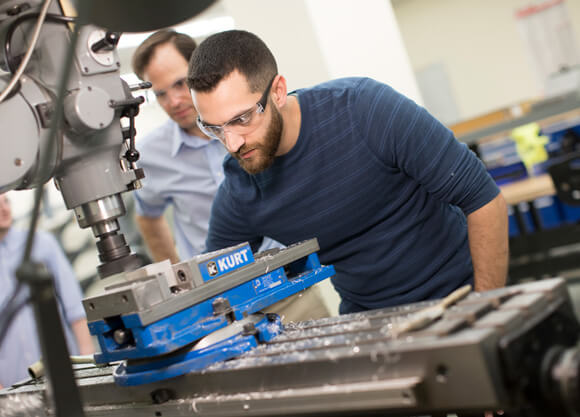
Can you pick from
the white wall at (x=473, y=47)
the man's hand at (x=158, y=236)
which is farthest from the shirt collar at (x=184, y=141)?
the white wall at (x=473, y=47)

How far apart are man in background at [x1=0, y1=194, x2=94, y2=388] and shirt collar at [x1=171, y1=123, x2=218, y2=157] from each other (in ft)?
2.19

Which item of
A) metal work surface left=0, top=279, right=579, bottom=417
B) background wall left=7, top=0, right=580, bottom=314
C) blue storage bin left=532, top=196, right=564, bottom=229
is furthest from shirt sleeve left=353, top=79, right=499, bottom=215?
blue storage bin left=532, top=196, right=564, bottom=229

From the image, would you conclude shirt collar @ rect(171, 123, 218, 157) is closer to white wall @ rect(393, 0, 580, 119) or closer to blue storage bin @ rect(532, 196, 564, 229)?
blue storage bin @ rect(532, 196, 564, 229)

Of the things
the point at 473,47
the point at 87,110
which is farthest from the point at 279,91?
the point at 473,47

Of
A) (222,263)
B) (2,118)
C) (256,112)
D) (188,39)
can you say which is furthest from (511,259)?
Answer: (2,118)

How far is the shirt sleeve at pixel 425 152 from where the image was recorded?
1.45 m

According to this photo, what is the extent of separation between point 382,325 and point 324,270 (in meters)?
0.36

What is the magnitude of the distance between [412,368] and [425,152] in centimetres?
79

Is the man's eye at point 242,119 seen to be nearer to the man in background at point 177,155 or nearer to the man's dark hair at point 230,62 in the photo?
the man's dark hair at point 230,62

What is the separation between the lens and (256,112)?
1476 mm

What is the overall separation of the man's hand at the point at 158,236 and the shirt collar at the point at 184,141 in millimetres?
404

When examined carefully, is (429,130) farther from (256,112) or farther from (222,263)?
(222,263)

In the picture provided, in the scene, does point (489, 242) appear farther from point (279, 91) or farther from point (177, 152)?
point (177, 152)

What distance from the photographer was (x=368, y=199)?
1566 mm
